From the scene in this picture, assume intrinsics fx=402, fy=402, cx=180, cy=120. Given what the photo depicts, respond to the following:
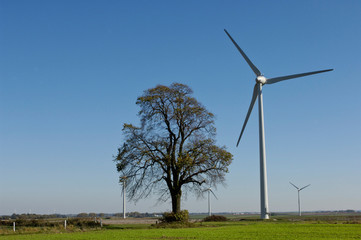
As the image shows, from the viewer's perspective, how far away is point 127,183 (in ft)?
147

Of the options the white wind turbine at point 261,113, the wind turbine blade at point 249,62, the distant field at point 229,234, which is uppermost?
the wind turbine blade at point 249,62

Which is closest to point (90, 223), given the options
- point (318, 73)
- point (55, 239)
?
point (55, 239)

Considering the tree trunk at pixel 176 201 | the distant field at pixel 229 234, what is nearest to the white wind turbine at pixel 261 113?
the tree trunk at pixel 176 201

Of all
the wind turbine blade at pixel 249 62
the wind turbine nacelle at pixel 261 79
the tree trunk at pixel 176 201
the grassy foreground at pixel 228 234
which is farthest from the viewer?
the wind turbine blade at pixel 249 62

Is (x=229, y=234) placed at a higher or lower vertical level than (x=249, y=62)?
lower

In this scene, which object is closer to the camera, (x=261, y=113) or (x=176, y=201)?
(x=176, y=201)

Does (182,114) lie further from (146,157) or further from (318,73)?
(318,73)

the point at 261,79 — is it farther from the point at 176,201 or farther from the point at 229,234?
the point at 229,234

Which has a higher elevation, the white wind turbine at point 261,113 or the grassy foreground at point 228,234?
the white wind turbine at point 261,113

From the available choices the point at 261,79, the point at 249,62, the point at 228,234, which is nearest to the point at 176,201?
the point at 228,234

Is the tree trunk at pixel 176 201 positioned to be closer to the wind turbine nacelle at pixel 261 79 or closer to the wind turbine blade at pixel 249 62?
the wind turbine nacelle at pixel 261 79

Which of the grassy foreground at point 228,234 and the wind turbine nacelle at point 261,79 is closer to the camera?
the grassy foreground at point 228,234

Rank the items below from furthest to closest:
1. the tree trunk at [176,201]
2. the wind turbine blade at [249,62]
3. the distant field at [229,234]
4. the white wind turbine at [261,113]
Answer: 1. the wind turbine blade at [249,62]
2. the white wind turbine at [261,113]
3. the tree trunk at [176,201]
4. the distant field at [229,234]

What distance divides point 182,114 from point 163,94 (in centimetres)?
315
